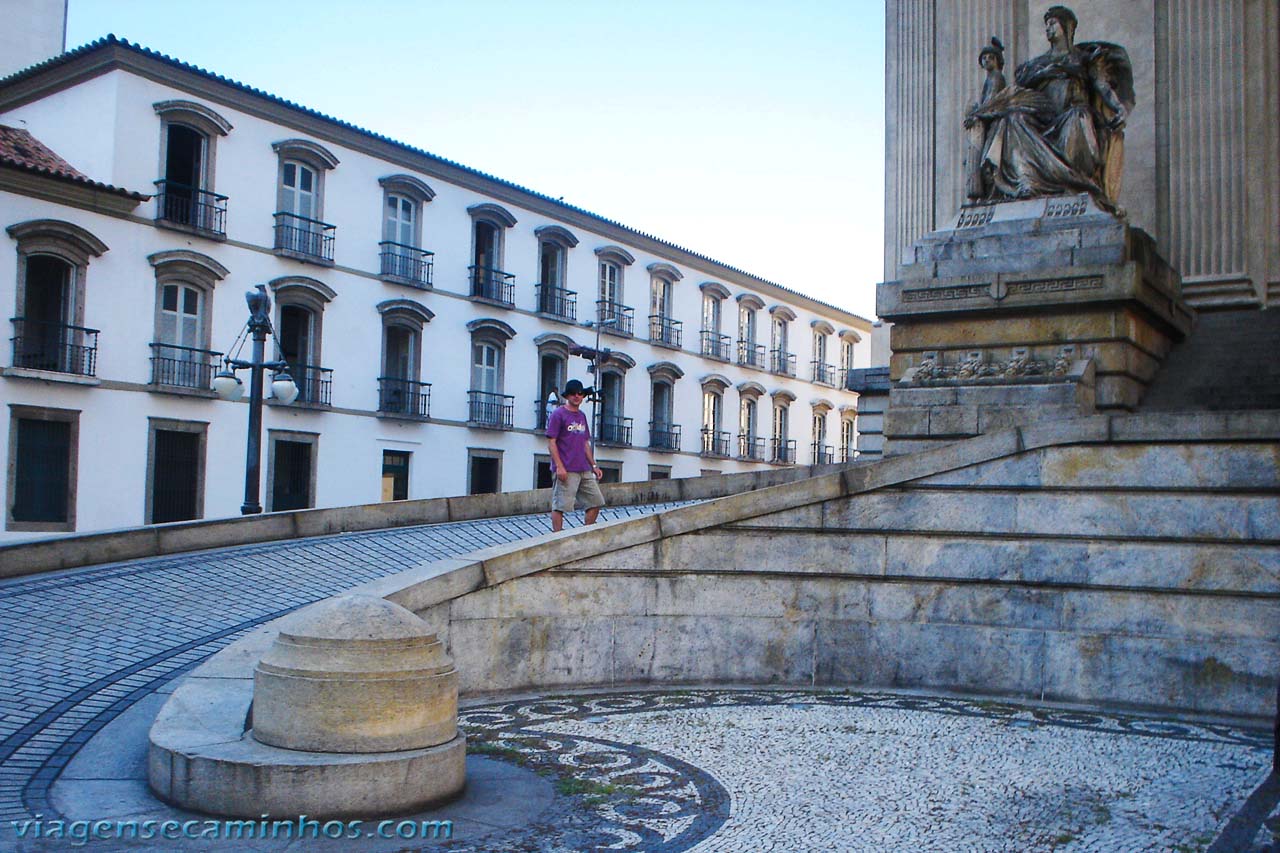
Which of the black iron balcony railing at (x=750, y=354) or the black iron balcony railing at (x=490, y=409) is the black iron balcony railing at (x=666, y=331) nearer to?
the black iron balcony railing at (x=750, y=354)

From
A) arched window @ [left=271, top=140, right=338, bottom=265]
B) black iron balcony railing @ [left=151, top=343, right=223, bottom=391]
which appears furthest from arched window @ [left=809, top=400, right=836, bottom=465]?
black iron balcony railing @ [left=151, top=343, right=223, bottom=391]

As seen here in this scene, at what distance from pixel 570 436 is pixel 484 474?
86.4 feet

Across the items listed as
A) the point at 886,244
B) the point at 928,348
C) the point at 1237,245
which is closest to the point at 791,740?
the point at 928,348

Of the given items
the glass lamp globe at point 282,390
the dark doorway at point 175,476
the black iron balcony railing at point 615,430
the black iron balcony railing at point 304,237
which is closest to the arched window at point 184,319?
the dark doorway at point 175,476

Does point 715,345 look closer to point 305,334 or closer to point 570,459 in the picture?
point 305,334

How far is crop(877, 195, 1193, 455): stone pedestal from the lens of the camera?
11.2 meters

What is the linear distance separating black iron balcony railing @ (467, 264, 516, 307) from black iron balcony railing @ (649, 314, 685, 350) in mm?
7973

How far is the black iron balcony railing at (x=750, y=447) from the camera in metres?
50.2

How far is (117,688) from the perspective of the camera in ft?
24.0

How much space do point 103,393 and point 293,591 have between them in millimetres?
18547

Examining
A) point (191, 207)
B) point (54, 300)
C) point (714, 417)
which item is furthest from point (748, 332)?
point (54, 300)

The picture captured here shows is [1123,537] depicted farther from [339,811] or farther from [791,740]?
[339,811]

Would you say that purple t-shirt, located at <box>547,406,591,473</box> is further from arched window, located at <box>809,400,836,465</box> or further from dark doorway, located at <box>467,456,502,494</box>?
arched window, located at <box>809,400,836,465</box>

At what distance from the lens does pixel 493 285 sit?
37594 mm
